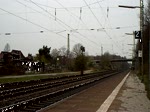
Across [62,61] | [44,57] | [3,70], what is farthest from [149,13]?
[62,61]

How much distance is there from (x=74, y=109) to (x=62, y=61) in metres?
133

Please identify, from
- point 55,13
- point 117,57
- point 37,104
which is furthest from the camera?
point 117,57

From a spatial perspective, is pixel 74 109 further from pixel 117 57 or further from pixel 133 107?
pixel 117 57

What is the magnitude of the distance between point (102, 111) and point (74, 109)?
131cm

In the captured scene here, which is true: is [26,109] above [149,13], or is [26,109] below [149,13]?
below

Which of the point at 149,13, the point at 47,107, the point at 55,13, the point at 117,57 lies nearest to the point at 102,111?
the point at 47,107

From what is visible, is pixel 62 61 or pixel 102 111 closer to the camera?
pixel 102 111

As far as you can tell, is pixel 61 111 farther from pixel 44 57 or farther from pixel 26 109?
pixel 44 57

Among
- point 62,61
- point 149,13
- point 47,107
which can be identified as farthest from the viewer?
point 62,61

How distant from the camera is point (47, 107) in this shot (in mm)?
16891

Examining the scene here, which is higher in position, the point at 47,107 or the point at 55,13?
the point at 55,13

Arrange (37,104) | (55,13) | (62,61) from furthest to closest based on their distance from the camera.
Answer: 1. (62,61)
2. (55,13)
3. (37,104)

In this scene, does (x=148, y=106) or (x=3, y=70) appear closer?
(x=148, y=106)

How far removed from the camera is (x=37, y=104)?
59.4 ft
